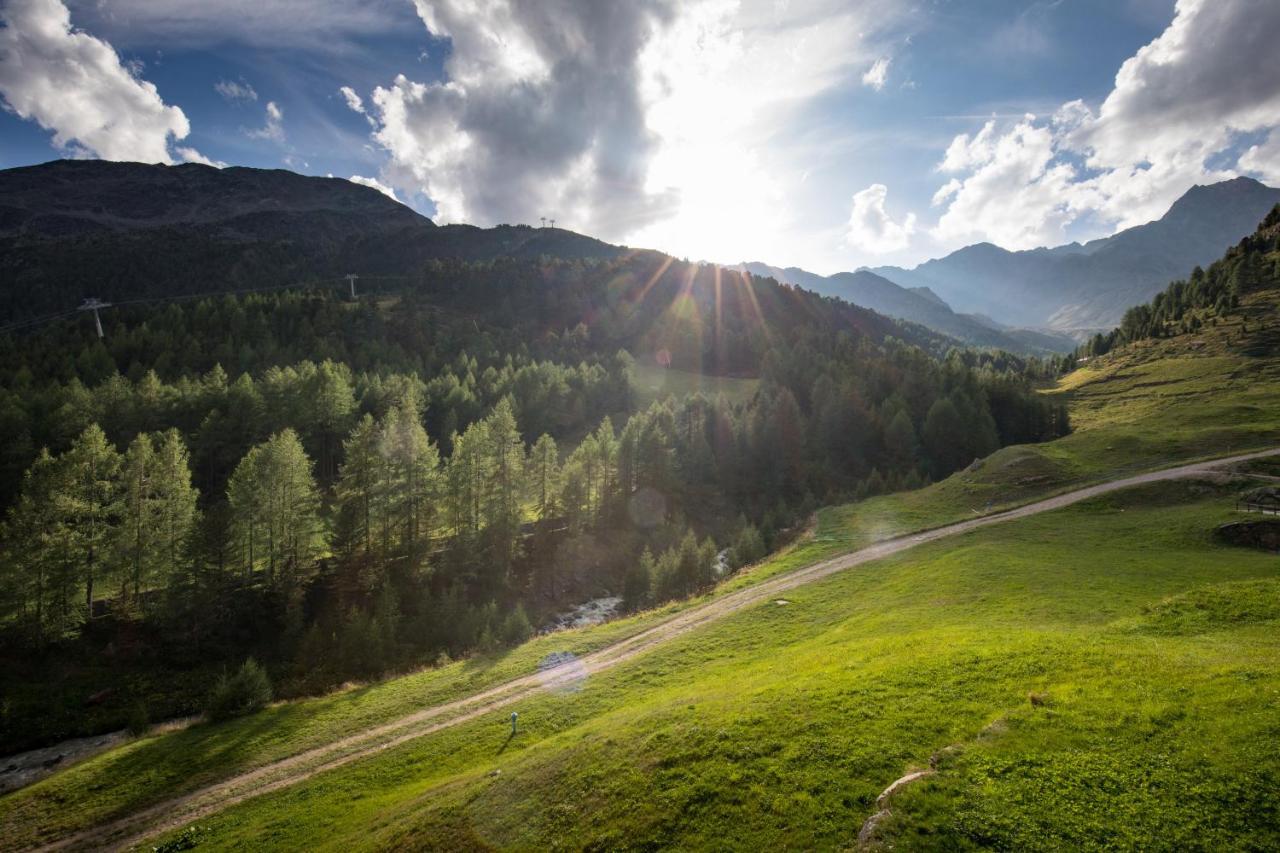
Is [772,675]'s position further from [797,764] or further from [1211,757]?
[1211,757]

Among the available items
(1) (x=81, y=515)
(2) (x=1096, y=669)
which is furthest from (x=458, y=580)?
(2) (x=1096, y=669)

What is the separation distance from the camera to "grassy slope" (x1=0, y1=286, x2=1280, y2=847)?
78.3 feet

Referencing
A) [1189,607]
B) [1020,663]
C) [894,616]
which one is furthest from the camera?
[894,616]

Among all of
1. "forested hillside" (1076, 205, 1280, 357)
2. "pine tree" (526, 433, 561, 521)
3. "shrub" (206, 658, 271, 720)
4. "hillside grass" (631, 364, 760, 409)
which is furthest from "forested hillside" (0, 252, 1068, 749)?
"forested hillside" (1076, 205, 1280, 357)

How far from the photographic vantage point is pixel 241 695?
33594 millimetres

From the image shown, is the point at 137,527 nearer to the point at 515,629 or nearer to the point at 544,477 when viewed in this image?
the point at 515,629

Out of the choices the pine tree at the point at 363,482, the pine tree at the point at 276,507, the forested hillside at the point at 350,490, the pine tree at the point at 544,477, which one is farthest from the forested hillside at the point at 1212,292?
Result: the pine tree at the point at 276,507

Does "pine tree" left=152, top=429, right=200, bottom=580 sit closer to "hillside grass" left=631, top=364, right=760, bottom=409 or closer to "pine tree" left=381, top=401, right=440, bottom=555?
"pine tree" left=381, top=401, right=440, bottom=555

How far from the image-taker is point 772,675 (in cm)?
2373

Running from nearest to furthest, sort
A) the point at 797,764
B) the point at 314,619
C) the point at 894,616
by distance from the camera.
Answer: the point at 797,764 < the point at 894,616 < the point at 314,619


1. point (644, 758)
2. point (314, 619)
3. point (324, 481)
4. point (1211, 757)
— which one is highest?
point (324, 481)

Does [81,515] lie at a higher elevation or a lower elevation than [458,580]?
higher

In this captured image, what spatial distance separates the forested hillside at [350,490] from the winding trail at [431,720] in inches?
468

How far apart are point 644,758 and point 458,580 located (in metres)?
46.9
